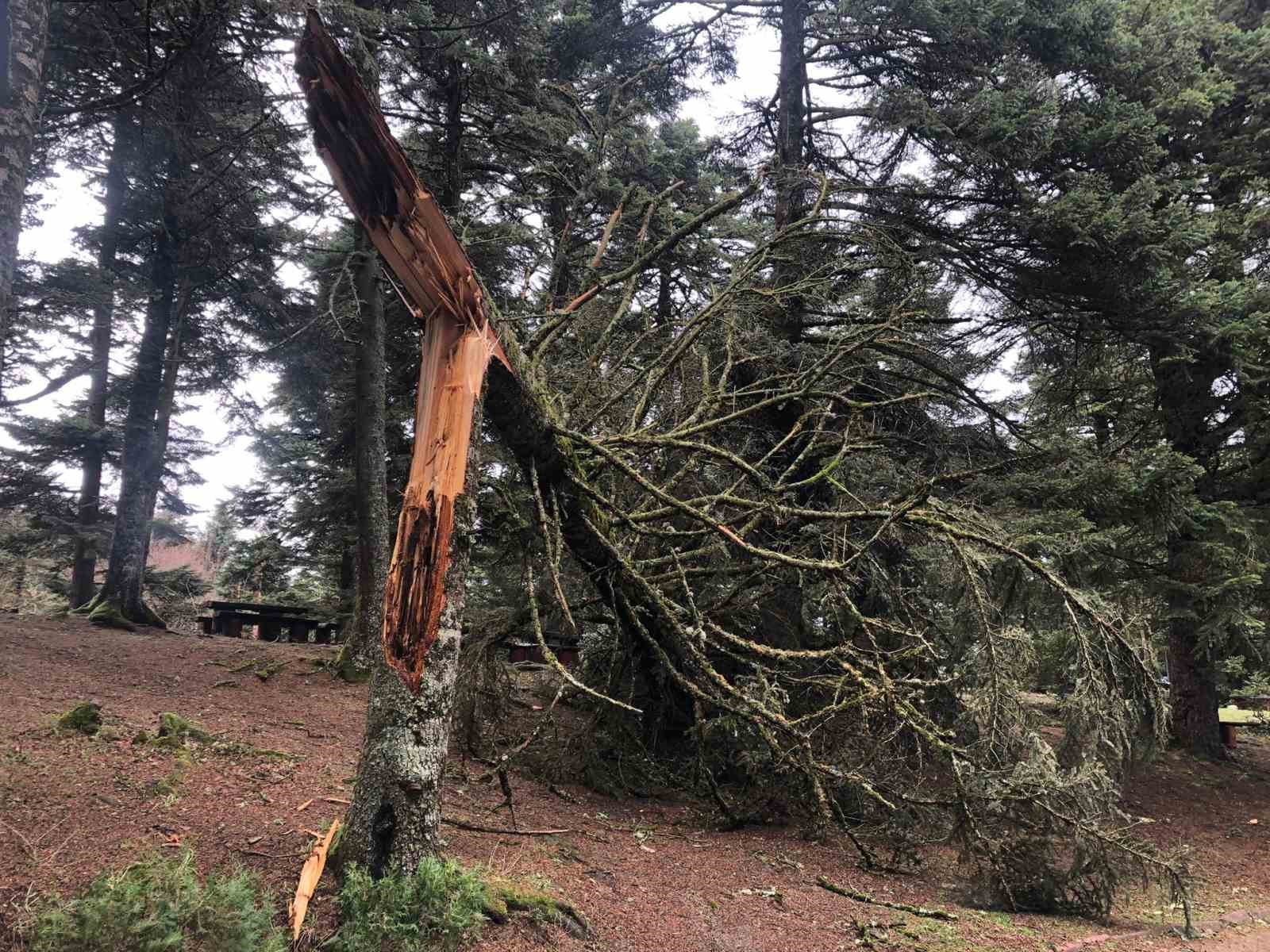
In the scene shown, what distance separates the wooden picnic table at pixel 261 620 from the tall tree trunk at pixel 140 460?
4.42ft

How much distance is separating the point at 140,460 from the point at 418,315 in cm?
1116

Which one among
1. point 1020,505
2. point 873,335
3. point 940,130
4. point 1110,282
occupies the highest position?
point 940,130

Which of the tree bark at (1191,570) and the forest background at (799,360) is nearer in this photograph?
the forest background at (799,360)

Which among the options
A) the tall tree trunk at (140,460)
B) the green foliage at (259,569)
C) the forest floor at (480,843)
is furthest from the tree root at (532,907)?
the green foliage at (259,569)

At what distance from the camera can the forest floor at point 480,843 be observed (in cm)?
373

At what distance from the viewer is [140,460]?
12062mm

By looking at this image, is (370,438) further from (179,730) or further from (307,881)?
(307,881)

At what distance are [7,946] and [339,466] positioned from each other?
11.3 meters

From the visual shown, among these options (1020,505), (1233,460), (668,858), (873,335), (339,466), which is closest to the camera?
(873,335)

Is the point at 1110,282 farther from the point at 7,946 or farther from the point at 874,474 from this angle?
the point at 7,946

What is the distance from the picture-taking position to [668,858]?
5434 millimetres

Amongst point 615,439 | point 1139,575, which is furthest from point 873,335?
point 1139,575

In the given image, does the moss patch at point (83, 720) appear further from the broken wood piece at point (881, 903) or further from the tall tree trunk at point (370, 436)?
the broken wood piece at point (881, 903)

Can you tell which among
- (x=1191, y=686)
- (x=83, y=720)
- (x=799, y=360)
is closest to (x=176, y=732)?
(x=83, y=720)
